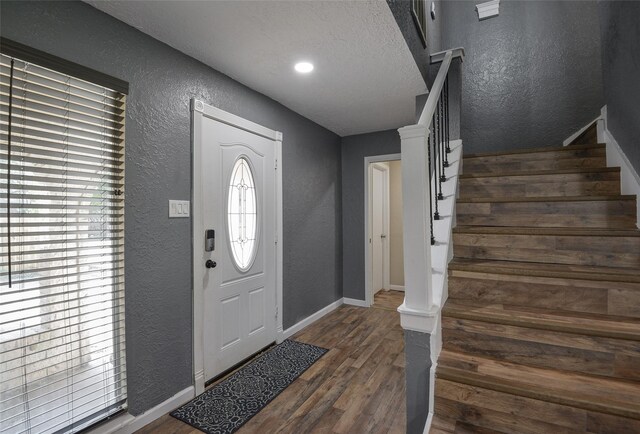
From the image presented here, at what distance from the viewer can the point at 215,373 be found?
227cm

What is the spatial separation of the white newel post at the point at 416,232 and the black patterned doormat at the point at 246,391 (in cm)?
123

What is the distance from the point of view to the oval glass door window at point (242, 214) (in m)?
2.48

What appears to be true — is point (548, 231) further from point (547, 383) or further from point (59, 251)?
point (59, 251)

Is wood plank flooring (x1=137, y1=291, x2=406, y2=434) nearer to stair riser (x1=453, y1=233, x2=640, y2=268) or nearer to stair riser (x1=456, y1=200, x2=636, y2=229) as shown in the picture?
→ stair riser (x1=453, y1=233, x2=640, y2=268)

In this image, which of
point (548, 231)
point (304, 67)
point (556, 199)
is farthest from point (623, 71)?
point (304, 67)

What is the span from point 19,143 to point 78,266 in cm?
63

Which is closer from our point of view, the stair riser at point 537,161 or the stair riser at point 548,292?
the stair riser at point 548,292

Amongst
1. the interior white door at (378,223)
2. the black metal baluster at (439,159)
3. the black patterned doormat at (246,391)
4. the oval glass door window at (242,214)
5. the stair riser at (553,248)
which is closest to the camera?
the stair riser at (553,248)

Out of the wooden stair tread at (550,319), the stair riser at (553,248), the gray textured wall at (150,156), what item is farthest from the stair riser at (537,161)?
the gray textured wall at (150,156)

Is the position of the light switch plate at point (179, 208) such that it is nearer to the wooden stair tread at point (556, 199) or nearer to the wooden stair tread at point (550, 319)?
the wooden stair tread at point (550, 319)

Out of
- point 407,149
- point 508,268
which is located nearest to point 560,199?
point 508,268

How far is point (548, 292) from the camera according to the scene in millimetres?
1555

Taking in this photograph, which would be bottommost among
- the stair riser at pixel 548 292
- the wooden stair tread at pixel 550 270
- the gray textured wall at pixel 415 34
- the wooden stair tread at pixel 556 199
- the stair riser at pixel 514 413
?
the stair riser at pixel 514 413

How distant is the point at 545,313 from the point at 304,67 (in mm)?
2173
